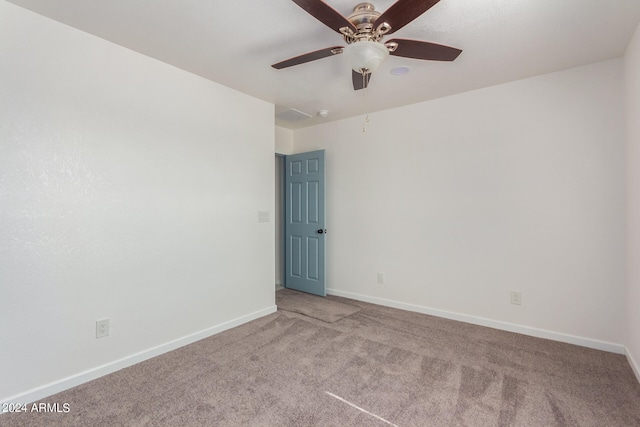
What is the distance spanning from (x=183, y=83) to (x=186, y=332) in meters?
2.17

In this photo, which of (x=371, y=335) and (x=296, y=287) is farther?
(x=296, y=287)

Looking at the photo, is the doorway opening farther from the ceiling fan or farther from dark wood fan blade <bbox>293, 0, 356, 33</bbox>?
dark wood fan blade <bbox>293, 0, 356, 33</bbox>

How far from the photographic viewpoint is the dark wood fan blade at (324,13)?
140cm

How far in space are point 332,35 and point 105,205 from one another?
1.99 meters

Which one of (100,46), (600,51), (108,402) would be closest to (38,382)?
(108,402)

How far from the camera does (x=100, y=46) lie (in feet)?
7.29

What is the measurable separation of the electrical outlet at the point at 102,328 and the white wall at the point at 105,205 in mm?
29

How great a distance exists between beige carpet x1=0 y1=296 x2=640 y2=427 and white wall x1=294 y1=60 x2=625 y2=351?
395 millimetres

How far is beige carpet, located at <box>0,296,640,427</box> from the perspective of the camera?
5.78 feet

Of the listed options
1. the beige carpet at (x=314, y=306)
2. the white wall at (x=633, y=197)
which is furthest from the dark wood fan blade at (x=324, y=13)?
the beige carpet at (x=314, y=306)

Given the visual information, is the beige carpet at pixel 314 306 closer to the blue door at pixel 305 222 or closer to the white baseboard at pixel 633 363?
the blue door at pixel 305 222

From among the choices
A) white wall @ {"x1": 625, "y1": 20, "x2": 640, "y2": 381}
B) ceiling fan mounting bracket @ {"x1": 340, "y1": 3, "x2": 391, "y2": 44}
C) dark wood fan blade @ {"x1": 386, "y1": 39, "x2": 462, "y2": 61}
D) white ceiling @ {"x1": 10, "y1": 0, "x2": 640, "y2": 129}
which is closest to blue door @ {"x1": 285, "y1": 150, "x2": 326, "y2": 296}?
white ceiling @ {"x1": 10, "y1": 0, "x2": 640, "y2": 129}

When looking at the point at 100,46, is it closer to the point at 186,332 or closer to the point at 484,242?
the point at 186,332

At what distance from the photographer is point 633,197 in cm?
222
